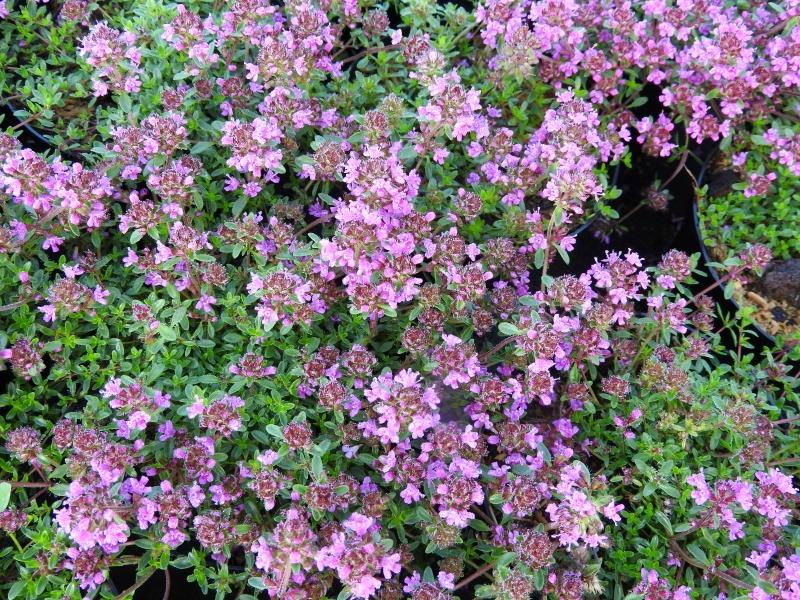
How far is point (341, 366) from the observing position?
254 centimetres

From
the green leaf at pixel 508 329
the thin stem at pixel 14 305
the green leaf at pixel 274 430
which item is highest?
the thin stem at pixel 14 305

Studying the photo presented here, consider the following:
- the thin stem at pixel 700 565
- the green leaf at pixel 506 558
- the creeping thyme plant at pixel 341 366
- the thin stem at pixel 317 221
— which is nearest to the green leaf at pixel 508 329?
the creeping thyme plant at pixel 341 366

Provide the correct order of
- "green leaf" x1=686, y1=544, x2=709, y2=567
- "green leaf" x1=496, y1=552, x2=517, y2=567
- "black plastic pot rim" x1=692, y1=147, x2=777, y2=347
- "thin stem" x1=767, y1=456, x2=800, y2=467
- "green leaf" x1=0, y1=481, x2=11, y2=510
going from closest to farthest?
"green leaf" x1=0, y1=481, x2=11, y2=510
"green leaf" x1=496, y1=552, x2=517, y2=567
"green leaf" x1=686, y1=544, x2=709, y2=567
"thin stem" x1=767, y1=456, x2=800, y2=467
"black plastic pot rim" x1=692, y1=147, x2=777, y2=347

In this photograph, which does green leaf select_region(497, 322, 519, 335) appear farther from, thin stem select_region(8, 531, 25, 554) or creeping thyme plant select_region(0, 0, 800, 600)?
thin stem select_region(8, 531, 25, 554)

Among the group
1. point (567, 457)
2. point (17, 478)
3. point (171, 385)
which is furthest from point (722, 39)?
point (17, 478)

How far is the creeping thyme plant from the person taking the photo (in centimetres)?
221

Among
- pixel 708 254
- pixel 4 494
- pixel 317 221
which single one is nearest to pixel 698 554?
pixel 708 254

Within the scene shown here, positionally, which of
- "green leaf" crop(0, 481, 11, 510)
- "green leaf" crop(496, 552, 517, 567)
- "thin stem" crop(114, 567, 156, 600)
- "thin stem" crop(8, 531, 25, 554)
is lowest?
"green leaf" crop(496, 552, 517, 567)

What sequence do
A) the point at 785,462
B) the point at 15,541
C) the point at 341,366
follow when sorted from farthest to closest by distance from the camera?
the point at 785,462 → the point at 341,366 → the point at 15,541

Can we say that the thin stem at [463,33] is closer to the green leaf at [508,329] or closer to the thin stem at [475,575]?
the green leaf at [508,329]

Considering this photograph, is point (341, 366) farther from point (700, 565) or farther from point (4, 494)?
point (700, 565)

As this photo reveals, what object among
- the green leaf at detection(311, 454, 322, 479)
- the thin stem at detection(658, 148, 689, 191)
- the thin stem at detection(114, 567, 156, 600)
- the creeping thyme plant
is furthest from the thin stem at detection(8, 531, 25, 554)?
the thin stem at detection(658, 148, 689, 191)

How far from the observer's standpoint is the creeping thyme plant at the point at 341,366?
221 centimetres

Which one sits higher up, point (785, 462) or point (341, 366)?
point (341, 366)
